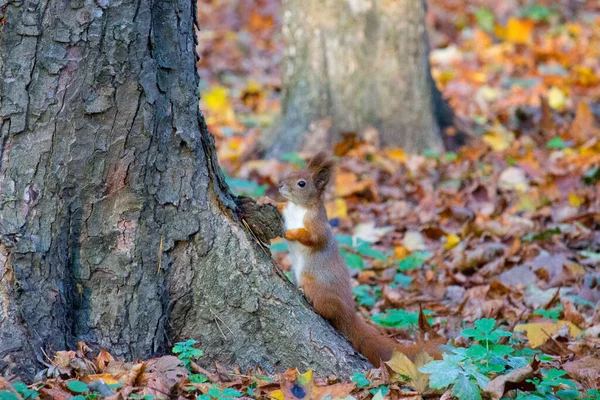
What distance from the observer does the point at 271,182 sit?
6801mm

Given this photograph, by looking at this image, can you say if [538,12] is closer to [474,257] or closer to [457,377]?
[474,257]

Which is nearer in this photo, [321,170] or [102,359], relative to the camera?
[102,359]

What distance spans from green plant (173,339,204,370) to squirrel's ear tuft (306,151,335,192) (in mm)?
1441

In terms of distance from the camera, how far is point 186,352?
3.01 meters

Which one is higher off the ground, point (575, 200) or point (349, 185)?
point (349, 185)

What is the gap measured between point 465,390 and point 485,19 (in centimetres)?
1067

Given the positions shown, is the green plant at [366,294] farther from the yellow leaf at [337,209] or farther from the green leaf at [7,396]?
the green leaf at [7,396]

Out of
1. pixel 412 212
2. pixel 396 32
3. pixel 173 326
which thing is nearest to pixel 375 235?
pixel 412 212

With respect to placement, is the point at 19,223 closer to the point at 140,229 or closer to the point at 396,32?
the point at 140,229

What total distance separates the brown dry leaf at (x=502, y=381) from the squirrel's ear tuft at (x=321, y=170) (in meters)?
1.75

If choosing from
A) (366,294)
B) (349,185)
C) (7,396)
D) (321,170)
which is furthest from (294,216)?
(349,185)

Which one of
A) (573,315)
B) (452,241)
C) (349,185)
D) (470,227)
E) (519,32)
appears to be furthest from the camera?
(519,32)

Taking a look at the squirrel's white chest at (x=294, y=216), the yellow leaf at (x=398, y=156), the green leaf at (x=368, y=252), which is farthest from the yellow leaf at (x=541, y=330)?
the yellow leaf at (x=398, y=156)

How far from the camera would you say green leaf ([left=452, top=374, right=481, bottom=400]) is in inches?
103
